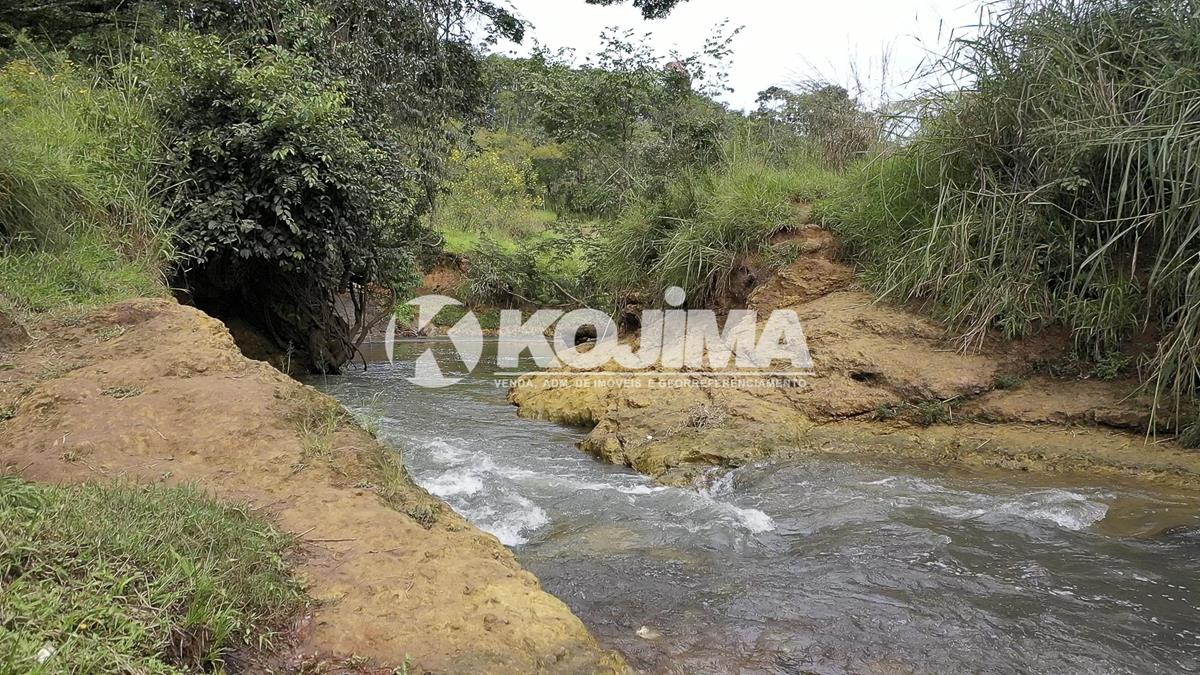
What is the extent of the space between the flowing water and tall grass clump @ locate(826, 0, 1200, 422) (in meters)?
1.44

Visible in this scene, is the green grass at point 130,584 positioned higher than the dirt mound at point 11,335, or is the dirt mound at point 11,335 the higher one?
the dirt mound at point 11,335

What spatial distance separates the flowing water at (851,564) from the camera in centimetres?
250

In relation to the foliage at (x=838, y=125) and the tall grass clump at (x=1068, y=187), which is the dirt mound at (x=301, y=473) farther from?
the foliage at (x=838, y=125)

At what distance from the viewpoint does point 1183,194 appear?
4.39 meters

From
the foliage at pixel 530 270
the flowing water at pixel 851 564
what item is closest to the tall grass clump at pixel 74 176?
the flowing water at pixel 851 564

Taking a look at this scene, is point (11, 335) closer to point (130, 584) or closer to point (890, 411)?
point (130, 584)

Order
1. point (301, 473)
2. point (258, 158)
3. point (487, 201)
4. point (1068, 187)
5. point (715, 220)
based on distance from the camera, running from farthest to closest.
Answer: point (487, 201) < point (715, 220) < point (258, 158) < point (1068, 187) < point (301, 473)

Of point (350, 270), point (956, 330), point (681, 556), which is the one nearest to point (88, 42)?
point (350, 270)

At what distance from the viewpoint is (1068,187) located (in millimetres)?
5008

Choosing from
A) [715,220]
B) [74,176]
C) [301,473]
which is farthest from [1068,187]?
[74,176]

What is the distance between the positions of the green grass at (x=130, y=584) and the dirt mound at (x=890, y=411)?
2.98m

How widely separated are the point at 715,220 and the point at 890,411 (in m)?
2.92

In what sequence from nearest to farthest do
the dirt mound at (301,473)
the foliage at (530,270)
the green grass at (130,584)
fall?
the green grass at (130,584) < the dirt mound at (301,473) < the foliage at (530,270)

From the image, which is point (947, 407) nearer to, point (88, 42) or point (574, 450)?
point (574, 450)
